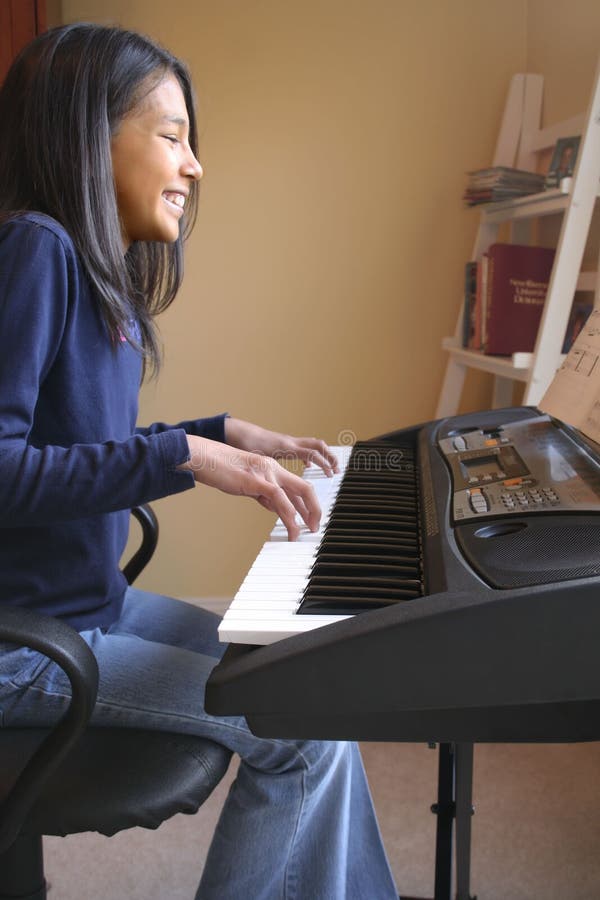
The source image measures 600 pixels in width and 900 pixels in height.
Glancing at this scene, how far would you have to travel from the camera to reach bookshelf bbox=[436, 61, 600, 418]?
6.61 feet

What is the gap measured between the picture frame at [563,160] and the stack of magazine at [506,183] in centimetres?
10

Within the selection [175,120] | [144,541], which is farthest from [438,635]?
[144,541]

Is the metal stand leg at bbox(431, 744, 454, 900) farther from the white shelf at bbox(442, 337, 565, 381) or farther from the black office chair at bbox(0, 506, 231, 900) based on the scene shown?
the white shelf at bbox(442, 337, 565, 381)

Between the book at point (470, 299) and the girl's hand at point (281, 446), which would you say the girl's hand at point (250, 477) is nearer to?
the girl's hand at point (281, 446)

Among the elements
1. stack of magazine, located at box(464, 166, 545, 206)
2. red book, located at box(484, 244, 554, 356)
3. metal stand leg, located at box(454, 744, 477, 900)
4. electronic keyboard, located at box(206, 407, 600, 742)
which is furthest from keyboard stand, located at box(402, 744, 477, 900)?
stack of magazine, located at box(464, 166, 545, 206)

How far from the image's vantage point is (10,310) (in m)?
1.04

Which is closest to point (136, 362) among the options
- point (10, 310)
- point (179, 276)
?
point (179, 276)

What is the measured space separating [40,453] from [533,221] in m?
2.08

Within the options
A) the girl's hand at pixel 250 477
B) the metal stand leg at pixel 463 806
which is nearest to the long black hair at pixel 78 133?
the girl's hand at pixel 250 477

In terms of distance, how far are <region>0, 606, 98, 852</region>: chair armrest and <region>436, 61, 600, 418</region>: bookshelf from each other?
1092 millimetres

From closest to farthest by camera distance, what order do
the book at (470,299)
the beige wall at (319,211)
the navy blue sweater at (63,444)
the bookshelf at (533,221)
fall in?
1. the navy blue sweater at (63,444)
2. the bookshelf at (533,221)
3. the book at (470,299)
4. the beige wall at (319,211)

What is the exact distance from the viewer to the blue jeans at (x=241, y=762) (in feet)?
3.48

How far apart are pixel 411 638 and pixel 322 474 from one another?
72 centimetres

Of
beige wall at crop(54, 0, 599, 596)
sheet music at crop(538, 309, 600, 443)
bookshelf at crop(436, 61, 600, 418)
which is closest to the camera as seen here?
sheet music at crop(538, 309, 600, 443)
